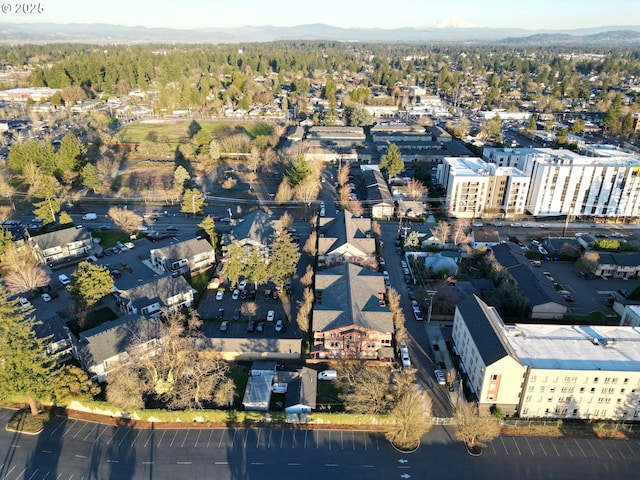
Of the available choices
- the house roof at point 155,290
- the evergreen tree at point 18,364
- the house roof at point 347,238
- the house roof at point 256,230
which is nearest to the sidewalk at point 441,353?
the house roof at point 347,238

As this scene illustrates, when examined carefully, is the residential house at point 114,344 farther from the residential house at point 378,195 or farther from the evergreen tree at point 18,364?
the residential house at point 378,195

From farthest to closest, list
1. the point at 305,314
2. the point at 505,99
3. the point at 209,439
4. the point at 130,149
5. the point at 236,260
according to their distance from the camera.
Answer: the point at 505,99 → the point at 130,149 → the point at 236,260 → the point at 305,314 → the point at 209,439

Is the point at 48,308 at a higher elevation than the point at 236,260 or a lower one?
lower

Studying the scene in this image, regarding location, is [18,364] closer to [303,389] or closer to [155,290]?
[155,290]

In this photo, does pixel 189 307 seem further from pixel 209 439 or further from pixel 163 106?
pixel 163 106

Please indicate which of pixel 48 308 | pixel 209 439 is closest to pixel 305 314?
pixel 209 439

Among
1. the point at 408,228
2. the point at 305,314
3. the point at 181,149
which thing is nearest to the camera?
the point at 305,314
